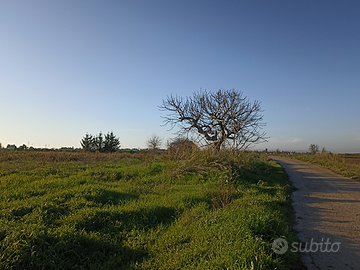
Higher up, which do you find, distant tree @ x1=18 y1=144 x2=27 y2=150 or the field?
distant tree @ x1=18 y1=144 x2=27 y2=150

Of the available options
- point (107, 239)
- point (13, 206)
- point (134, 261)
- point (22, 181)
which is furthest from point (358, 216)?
point (22, 181)

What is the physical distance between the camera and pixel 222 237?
4.22 meters

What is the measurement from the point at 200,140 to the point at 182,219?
934 centimetres

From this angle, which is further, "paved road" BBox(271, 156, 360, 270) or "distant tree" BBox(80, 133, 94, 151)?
"distant tree" BBox(80, 133, 94, 151)

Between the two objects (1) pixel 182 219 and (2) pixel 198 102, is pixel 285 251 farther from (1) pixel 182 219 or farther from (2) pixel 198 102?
(2) pixel 198 102

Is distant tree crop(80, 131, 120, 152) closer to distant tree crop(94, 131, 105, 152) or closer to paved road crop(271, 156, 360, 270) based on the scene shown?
distant tree crop(94, 131, 105, 152)

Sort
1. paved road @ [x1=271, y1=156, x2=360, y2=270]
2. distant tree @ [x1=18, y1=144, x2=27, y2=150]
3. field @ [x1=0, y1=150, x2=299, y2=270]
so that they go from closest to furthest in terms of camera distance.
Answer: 1. field @ [x1=0, y1=150, x2=299, y2=270]
2. paved road @ [x1=271, y1=156, x2=360, y2=270]
3. distant tree @ [x1=18, y1=144, x2=27, y2=150]

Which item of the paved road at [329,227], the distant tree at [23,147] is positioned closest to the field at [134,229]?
the paved road at [329,227]

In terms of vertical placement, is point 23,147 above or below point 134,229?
above

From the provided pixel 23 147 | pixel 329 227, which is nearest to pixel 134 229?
pixel 329 227

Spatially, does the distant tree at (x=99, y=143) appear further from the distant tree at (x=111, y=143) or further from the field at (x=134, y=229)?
the field at (x=134, y=229)

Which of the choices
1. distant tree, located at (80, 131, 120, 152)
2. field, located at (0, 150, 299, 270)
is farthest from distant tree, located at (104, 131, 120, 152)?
field, located at (0, 150, 299, 270)

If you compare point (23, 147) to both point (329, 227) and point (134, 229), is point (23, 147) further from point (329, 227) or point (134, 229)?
point (329, 227)

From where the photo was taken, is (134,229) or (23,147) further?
(23,147)
